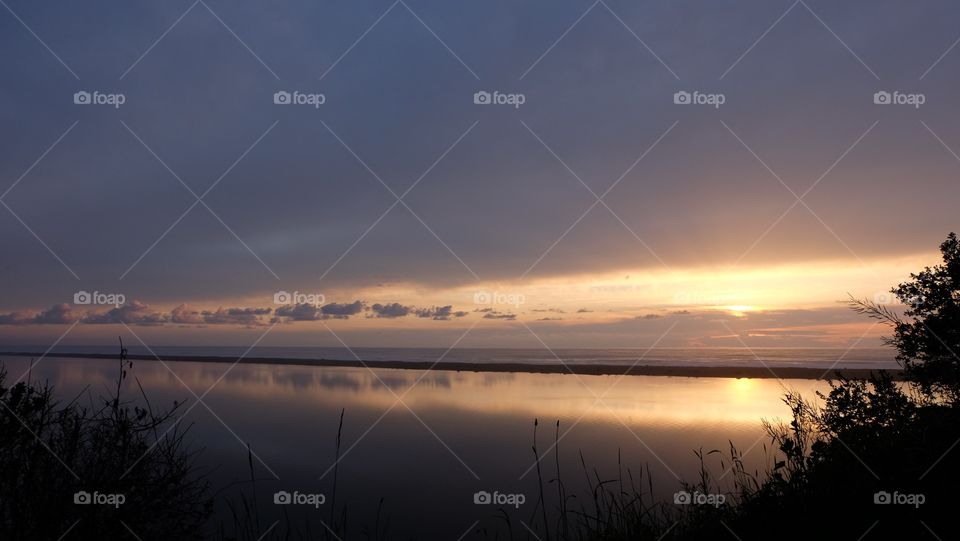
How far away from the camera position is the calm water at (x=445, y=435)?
15.1 meters

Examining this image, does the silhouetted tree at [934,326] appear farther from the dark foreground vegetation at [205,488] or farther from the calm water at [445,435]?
the calm water at [445,435]

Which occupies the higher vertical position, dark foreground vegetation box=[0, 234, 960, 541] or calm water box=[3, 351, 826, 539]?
calm water box=[3, 351, 826, 539]

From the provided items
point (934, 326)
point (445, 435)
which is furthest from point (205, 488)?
point (445, 435)

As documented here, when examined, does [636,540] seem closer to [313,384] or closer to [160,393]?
[160,393]

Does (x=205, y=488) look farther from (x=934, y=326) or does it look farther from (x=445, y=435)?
(x=445, y=435)

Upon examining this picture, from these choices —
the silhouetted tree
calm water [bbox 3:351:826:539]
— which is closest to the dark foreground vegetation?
the silhouetted tree

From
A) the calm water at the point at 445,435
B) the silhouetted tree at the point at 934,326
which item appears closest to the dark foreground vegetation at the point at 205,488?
the silhouetted tree at the point at 934,326

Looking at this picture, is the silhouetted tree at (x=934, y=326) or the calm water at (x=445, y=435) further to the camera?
the calm water at (x=445, y=435)

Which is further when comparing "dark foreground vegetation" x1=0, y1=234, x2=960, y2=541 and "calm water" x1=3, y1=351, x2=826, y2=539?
"calm water" x1=3, y1=351, x2=826, y2=539

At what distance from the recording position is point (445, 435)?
22.6 meters

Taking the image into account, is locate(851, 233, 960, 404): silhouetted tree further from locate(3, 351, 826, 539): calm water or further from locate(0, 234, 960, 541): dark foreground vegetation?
locate(3, 351, 826, 539): calm water

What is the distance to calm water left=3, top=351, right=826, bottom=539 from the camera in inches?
596

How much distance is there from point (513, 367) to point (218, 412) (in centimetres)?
3295

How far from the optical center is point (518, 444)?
2091 centimetres
